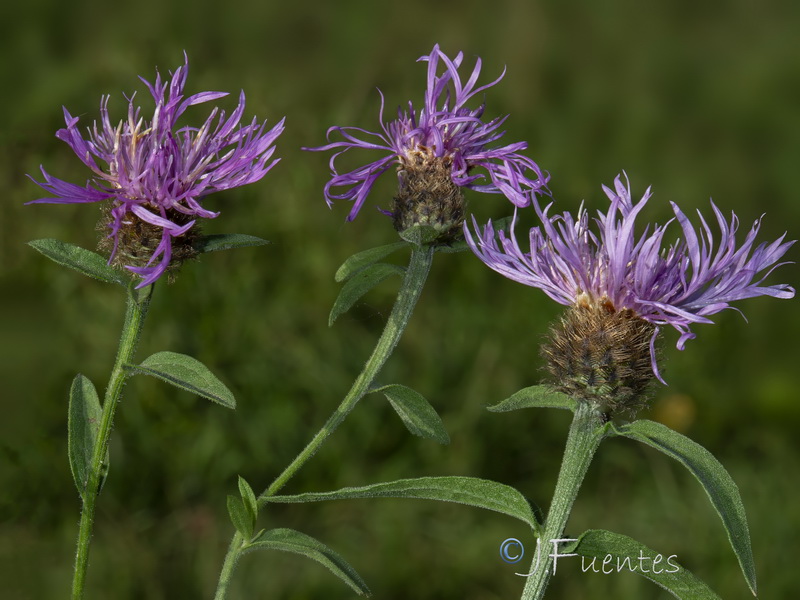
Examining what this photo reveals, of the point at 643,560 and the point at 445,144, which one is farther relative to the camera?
the point at 445,144

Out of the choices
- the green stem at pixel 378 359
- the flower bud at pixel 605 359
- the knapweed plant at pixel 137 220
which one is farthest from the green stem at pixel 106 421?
the flower bud at pixel 605 359

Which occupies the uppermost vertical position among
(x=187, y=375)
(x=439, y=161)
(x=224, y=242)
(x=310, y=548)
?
(x=439, y=161)

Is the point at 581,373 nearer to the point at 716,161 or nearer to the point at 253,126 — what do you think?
the point at 253,126

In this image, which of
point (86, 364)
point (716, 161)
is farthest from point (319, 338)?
point (716, 161)

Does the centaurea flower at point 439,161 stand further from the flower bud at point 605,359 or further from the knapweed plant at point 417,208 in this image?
the flower bud at point 605,359

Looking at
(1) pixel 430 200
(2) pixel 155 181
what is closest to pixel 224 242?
(2) pixel 155 181

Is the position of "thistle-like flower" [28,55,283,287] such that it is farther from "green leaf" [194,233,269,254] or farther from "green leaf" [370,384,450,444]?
Result: "green leaf" [370,384,450,444]

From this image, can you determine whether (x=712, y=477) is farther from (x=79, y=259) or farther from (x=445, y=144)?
(x=79, y=259)
